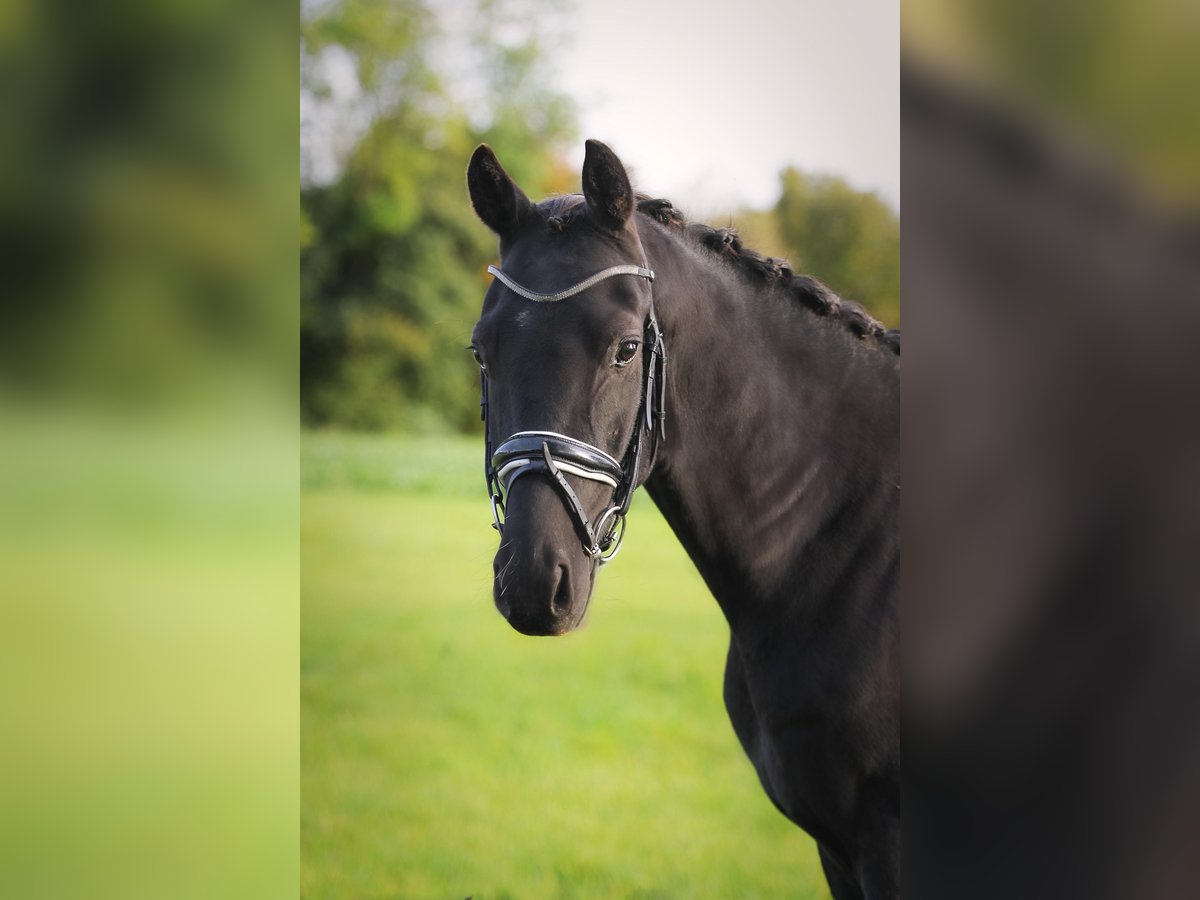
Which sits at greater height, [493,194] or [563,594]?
[493,194]

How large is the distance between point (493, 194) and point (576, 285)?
1.00 feet

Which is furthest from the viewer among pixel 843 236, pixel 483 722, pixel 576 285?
pixel 483 722

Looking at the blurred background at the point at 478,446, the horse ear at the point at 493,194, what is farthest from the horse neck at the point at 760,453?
the blurred background at the point at 478,446

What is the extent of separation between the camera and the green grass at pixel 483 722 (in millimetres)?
2914

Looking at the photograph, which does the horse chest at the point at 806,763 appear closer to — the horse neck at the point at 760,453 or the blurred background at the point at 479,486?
the horse neck at the point at 760,453

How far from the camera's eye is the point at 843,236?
2.66 m

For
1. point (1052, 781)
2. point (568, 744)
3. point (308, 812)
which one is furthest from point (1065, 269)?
point (308, 812)

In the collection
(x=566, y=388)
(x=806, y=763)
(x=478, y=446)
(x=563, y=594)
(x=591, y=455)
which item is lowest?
(x=806, y=763)

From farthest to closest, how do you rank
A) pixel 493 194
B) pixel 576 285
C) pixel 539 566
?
1. pixel 493 194
2. pixel 576 285
3. pixel 539 566

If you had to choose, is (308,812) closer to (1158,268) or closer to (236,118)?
(236,118)

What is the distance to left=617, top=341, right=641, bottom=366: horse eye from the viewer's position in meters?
1.66

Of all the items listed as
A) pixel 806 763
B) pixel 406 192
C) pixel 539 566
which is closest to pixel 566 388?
pixel 539 566

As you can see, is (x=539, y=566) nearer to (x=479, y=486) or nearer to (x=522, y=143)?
(x=479, y=486)

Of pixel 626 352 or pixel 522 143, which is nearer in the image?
pixel 626 352
